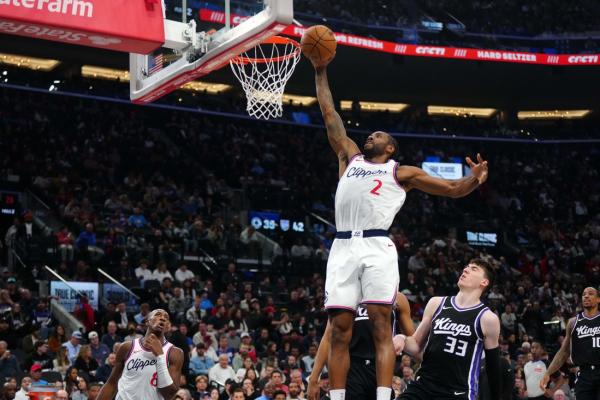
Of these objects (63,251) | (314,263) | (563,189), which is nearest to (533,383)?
(314,263)

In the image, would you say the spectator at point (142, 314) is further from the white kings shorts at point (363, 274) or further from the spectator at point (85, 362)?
the white kings shorts at point (363, 274)

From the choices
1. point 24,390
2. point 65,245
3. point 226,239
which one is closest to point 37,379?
point 24,390

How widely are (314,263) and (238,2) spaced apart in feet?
44.9

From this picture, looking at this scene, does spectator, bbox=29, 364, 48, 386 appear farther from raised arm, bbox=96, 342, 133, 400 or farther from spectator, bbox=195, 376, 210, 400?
raised arm, bbox=96, 342, 133, 400

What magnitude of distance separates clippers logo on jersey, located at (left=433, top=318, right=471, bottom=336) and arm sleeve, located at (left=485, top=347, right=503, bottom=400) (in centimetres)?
21

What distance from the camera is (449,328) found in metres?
6.61

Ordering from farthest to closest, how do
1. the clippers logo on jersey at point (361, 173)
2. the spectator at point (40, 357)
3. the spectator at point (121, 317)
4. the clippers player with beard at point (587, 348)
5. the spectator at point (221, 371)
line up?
1. the spectator at point (121, 317)
2. the spectator at point (221, 371)
3. the spectator at point (40, 357)
4. the clippers player with beard at point (587, 348)
5. the clippers logo on jersey at point (361, 173)

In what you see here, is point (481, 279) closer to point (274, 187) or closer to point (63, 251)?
point (63, 251)

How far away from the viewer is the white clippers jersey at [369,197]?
6586 mm

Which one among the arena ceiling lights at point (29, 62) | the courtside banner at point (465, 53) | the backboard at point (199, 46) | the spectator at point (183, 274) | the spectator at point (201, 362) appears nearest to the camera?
the backboard at point (199, 46)

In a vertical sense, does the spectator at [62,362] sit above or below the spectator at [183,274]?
below

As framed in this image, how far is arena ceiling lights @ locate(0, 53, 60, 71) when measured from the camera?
1135 inches

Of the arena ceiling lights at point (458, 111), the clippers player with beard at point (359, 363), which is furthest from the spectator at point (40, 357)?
the arena ceiling lights at point (458, 111)

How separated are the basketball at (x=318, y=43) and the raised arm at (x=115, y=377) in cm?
347
